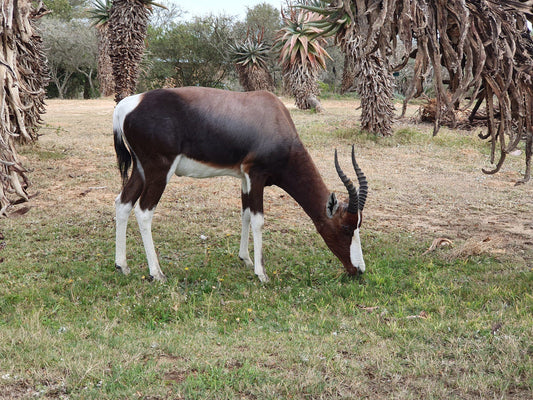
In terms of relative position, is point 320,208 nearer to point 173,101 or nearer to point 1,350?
point 173,101

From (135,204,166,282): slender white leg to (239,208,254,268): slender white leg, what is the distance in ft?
3.70

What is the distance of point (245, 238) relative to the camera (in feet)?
23.5

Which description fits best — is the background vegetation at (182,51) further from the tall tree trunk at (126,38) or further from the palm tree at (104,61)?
the tall tree trunk at (126,38)

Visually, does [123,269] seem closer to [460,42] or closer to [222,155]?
[222,155]

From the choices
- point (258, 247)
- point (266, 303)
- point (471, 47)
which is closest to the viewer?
point (266, 303)

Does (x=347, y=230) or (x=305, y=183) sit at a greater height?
(x=305, y=183)

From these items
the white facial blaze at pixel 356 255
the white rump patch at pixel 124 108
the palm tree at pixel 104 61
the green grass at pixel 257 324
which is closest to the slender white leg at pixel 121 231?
the green grass at pixel 257 324

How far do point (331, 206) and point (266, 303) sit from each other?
53.7 inches

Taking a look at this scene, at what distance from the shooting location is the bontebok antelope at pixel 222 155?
6406mm

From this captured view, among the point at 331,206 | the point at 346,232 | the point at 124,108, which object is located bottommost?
the point at 346,232

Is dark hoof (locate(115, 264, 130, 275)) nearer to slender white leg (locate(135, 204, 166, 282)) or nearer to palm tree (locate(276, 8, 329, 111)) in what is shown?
slender white leg (locate(135, 204, 166, 282))

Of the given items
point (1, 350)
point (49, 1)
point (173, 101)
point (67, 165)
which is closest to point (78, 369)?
point (1, 350)

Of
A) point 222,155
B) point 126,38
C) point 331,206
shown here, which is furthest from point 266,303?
point 126,38

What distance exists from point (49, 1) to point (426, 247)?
39.2 m
